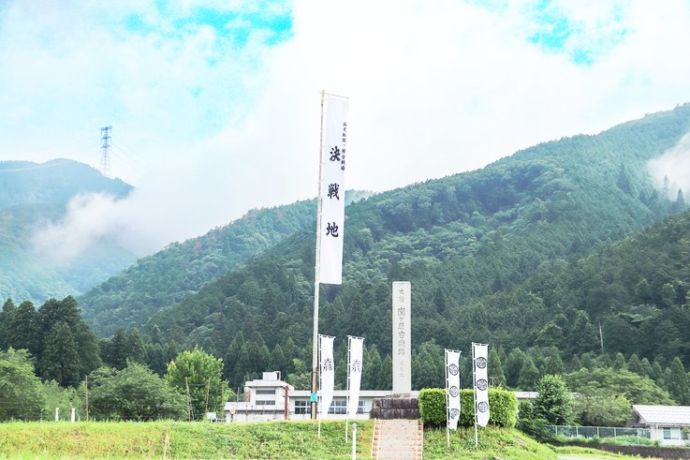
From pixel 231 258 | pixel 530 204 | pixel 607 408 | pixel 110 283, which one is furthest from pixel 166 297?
pixel 607 408

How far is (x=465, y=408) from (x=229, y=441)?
640cm

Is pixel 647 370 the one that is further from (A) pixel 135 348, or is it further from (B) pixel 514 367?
(A) pixel 135 348

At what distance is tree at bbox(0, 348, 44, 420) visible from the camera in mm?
30094

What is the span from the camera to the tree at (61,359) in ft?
170

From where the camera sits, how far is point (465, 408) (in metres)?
22.5

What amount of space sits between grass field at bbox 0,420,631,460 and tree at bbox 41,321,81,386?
32.8m

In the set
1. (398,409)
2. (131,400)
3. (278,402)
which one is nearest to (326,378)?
(398,409)

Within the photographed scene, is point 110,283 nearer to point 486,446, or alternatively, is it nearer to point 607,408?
point 607,408

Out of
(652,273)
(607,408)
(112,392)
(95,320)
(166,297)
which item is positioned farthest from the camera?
(166,297)

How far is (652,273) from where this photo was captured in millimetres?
74188

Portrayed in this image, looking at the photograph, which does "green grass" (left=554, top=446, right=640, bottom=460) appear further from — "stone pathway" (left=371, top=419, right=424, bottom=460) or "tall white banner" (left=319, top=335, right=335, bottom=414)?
"tall white banner" (left=319, top=335, right=335, bottom=414)

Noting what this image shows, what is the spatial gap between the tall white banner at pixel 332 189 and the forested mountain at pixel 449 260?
39421 mm

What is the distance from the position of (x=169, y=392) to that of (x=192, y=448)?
12.1 m

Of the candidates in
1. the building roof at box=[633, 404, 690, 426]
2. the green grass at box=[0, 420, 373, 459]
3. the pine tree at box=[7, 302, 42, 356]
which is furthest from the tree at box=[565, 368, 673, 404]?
the pine tree at box=[7, 302, 42, 356]
